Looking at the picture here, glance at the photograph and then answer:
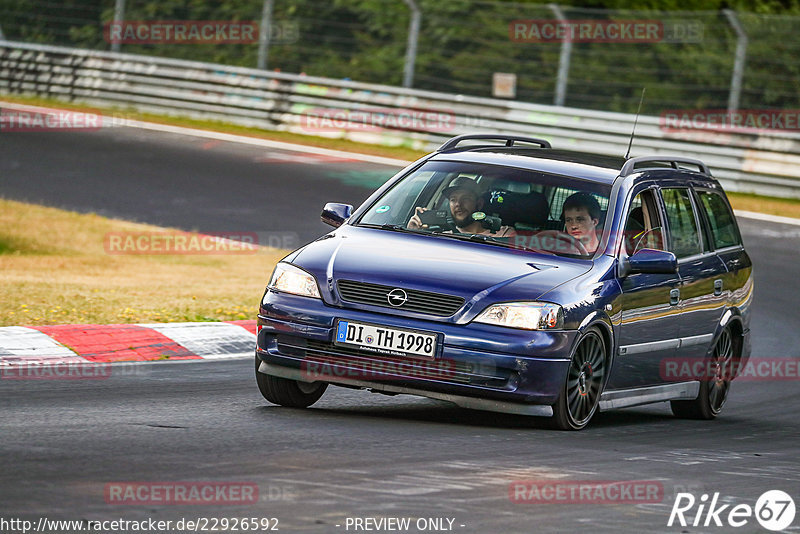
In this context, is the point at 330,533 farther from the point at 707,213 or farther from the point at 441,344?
the point at 707,213

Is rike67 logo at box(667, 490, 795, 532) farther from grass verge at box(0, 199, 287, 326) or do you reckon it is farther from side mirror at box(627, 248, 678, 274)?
grass verge at box(0, 199, 287, 326)

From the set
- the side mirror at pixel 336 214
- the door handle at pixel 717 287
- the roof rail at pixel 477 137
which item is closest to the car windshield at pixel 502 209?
the side mirror at pixel 336 214

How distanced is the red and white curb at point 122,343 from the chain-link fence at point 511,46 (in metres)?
13.0

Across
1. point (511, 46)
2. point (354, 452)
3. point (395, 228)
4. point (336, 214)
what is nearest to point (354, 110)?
point (511, 46)

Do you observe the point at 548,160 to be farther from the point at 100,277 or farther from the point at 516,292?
the point at 100,277

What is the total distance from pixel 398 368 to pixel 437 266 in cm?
65

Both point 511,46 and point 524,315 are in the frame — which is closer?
point 524,315

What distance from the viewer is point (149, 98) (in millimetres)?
27281

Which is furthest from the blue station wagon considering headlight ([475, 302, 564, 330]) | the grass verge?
the grass verge

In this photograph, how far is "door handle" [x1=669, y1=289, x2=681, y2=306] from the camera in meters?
9.38

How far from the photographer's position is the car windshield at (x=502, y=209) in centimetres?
882

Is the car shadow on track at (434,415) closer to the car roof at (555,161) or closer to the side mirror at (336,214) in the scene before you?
the side mirror at (336,214)

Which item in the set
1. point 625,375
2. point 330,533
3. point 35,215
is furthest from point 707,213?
point 35,215

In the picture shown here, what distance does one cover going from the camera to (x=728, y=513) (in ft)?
21.0
